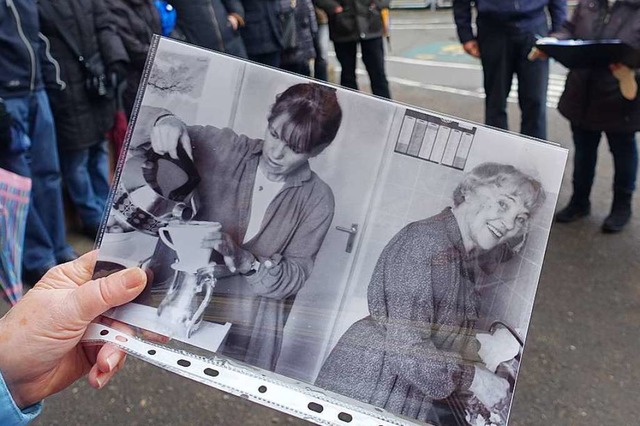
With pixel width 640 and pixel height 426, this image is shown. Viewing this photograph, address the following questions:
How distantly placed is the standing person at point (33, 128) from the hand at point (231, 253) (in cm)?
174

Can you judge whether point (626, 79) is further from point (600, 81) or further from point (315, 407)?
point (315, 407)

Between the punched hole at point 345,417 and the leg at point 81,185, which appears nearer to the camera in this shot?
the punched hole at point 345,417

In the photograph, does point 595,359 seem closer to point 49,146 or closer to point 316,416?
point 316,416

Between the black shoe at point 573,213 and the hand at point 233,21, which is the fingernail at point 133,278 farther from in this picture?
the black shoe at point 573,213

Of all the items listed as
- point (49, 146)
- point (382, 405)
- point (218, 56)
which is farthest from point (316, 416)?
point (49, 146)

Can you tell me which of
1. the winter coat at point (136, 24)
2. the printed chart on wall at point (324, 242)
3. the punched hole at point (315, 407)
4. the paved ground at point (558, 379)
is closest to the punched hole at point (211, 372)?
the printed chart on wall at point (324, 242)

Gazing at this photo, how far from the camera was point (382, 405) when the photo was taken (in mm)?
974

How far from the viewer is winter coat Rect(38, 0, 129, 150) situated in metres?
2.61

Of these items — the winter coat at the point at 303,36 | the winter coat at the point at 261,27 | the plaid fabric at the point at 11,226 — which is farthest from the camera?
the winter coat at the point at 303,36

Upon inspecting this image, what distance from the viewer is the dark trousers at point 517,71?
3294 millimetres

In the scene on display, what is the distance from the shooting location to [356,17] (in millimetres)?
4223

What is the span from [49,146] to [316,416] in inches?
86.6

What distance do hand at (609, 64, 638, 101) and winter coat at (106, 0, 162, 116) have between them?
2.22 meters

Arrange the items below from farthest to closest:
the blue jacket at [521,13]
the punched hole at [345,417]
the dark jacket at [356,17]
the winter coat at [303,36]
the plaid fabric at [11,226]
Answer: the dark jacket at [356,17]
the winter coat at [303,36]
the blue jacket at [521,13]
the plaid fabric at [11,226]
the punched hole at [345,417]
